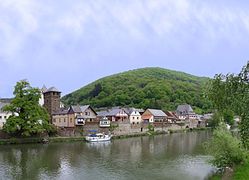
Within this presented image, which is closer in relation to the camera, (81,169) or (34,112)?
(81,169)

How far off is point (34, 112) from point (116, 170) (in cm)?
2513

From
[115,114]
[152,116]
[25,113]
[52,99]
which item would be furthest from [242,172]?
[152,116]

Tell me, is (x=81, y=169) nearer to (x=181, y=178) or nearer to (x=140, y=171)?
(x=140, y=171)

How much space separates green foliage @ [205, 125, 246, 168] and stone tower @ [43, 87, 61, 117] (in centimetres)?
4348

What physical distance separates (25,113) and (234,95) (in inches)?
1602

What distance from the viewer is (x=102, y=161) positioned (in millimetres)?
30578

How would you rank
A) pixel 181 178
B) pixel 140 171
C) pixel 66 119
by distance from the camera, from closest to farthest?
pixel 181 178 < pixel 140 171 < pixel 66 119

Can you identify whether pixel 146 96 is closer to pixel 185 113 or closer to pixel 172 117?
pixel 185 113

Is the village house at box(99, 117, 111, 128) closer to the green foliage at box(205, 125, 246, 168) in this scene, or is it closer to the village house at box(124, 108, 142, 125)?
the village house at box(124, 108, 142, 125)

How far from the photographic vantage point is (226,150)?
867 inches

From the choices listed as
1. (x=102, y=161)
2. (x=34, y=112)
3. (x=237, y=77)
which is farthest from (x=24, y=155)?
(x=237, y=77)

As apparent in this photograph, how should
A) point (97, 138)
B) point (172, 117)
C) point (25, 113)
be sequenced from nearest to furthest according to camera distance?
point (25, 113) < point (97, 138) < point (172, 117)

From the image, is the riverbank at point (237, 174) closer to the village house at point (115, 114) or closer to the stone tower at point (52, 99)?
the stone tower at point (52, 99)

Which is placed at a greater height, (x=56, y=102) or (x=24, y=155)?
(x=56, y=102)
